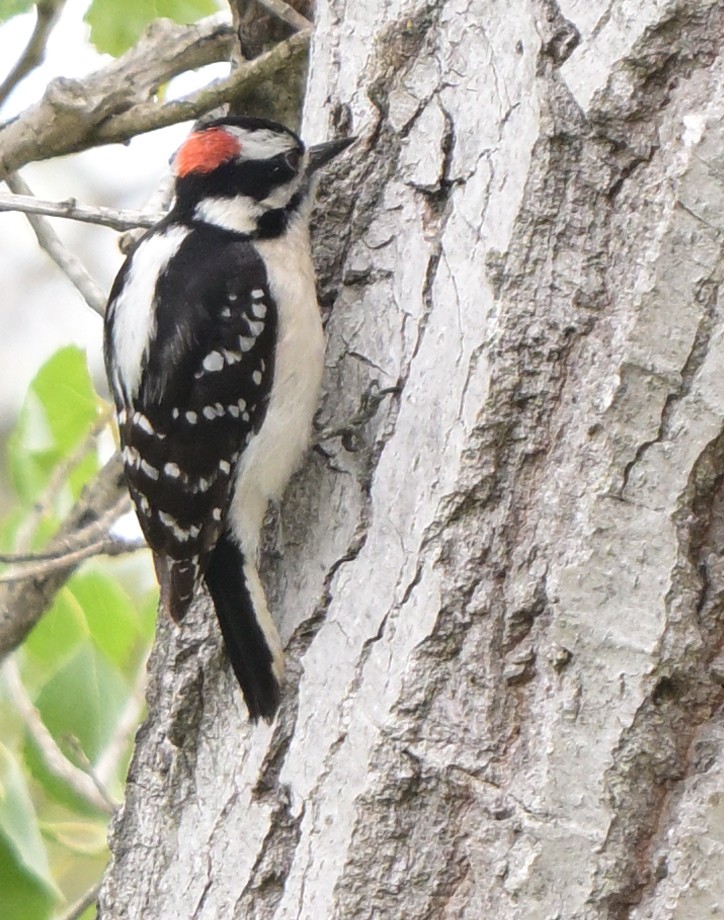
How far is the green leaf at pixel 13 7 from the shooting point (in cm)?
254

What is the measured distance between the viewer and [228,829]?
6.84 ft

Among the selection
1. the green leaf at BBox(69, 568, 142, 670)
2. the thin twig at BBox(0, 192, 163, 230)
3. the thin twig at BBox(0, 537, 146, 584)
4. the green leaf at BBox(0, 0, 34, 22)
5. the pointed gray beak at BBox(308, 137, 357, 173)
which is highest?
the green leaf at BBox(0, 0, 34, 22)

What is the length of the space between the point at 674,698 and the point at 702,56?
3.30 feet

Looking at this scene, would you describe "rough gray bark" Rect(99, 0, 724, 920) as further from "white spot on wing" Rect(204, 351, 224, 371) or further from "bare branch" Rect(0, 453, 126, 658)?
"bare branch" Rect(0, 453, 126, 658)

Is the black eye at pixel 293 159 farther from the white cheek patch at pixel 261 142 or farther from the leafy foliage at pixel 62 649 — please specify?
the leafy foliage at pixel 62 649

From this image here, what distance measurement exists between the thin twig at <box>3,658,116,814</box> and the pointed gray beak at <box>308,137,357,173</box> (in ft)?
4.64

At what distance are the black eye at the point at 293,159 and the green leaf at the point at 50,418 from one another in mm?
812

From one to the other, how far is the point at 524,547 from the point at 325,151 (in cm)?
100

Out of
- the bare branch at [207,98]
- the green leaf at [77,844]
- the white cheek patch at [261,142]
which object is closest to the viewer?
the white cheek patch at [261,142]

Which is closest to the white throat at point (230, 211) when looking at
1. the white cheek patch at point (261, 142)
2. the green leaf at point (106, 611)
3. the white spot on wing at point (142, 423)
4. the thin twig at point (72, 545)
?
the white cheek patch at point (261, 142)

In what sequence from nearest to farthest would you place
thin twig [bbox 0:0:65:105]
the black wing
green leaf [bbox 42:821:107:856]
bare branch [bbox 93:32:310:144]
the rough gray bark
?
the rough gray bark → the black wing → bare branch [bbox 93:32:310:144] → thin twig [bbox 0:0:65:105] → green leaf [bbox 42:821:107:856]

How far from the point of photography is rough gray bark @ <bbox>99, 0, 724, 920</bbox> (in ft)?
5.79

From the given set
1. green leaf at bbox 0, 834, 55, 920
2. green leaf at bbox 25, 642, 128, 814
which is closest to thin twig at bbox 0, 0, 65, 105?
green leaf at bbox 25, 642, 128, 814

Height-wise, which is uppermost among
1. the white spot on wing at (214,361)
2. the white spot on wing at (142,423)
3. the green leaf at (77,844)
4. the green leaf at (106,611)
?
the white spot on wing at (214,361)
